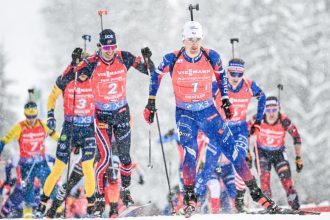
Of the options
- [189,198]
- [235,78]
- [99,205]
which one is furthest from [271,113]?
[189,198]

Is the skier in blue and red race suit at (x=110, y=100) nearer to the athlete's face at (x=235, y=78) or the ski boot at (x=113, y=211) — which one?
the ski boot at (x=113, y=211)

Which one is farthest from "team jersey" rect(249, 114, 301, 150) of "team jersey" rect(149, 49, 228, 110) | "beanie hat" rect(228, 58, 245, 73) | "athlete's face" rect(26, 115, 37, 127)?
"team jersey" rect(149, 49, 228, 110)

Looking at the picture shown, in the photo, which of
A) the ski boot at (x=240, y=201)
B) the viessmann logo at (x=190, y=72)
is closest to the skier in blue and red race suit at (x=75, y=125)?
the viessmann logo at (x=190, y=72)

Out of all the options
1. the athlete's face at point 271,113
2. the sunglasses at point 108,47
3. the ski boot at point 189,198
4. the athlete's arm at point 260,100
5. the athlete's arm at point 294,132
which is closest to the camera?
the ski boot at point 189,198

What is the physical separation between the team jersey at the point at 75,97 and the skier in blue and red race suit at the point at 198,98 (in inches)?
85.7

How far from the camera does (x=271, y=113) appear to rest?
46.6 ft

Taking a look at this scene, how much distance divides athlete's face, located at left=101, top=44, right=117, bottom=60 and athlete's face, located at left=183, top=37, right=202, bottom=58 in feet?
5.36

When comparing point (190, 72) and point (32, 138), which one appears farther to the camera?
point (32, 138)

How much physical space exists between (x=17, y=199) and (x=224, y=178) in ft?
18.6

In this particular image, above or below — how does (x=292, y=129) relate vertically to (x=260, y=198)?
above

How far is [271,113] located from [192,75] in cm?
536

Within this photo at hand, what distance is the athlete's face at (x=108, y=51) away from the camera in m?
10.4

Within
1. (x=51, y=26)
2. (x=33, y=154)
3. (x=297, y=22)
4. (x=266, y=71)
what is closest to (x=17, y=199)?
(x=33, y=154)

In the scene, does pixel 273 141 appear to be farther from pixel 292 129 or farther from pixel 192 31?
pixel 192 31
